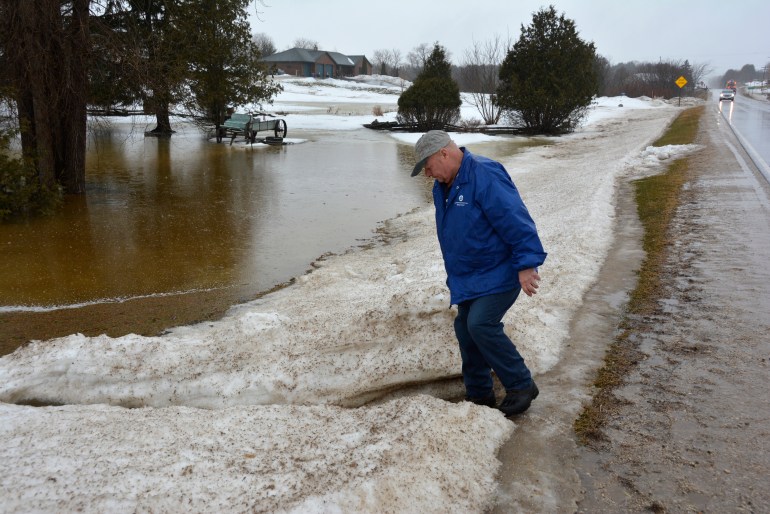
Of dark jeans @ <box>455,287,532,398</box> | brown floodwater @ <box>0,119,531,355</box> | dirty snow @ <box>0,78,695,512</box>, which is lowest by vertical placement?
brown floodwater @ <box>0,119,531,355</box>

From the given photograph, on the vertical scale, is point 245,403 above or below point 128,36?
below

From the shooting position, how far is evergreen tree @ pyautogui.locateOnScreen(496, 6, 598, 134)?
99.9 feet

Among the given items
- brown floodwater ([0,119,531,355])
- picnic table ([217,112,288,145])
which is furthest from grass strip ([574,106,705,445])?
picnic table ([217,112,288,145])

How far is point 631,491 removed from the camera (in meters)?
3.04

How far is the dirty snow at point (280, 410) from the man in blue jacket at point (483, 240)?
1.42 feet

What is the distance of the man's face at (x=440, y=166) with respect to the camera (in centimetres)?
353

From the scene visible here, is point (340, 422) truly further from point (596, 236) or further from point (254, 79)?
point (254, 79)

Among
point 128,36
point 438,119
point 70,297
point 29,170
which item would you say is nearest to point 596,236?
point 70,297

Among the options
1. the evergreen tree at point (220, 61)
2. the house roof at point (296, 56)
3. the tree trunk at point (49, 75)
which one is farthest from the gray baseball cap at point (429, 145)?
the house roof at point (296, 56)

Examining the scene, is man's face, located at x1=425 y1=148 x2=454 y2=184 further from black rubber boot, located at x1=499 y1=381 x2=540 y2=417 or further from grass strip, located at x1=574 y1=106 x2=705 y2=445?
grass strip, located at x1=574 y1=106 x2=705 y2=445

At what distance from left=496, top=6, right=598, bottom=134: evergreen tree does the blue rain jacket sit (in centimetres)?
2898

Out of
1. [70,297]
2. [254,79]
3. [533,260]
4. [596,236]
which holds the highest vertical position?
[254,79]

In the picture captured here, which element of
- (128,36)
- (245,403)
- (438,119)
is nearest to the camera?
(245,403)

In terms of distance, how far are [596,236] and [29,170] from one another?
9.06 metres
